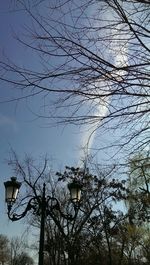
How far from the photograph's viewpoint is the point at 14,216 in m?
11.1

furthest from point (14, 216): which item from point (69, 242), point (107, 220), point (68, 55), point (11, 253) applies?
point (11, 253)

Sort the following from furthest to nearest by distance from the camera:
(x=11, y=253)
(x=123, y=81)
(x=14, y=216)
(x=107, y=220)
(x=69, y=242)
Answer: (x=11, y=253), (x=107, y=220), (x=69, y=242), (x=14, y=216), (x=123, y=81)

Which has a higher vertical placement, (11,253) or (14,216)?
(11,253)

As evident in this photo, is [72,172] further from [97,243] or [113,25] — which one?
[113,25]

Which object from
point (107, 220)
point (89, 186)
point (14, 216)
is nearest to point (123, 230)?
point (107, 220)

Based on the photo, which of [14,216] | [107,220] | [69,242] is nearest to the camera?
[14,216]

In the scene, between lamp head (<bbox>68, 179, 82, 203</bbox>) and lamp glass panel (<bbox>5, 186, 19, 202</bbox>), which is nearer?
lamp glass panel (<bbox>5, 186, 19, 202</bbox>)

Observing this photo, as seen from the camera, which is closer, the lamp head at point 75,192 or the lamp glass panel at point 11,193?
the lamp glass panel at point 11,193

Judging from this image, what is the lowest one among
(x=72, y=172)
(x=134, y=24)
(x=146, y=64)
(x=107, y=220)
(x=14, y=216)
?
(x=14, y=216)

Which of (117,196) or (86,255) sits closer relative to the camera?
(117,196)

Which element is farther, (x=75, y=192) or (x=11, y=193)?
(x=75, y=192)

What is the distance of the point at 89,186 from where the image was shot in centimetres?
2592

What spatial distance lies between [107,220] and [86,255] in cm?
276

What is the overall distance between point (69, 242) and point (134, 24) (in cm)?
2065
